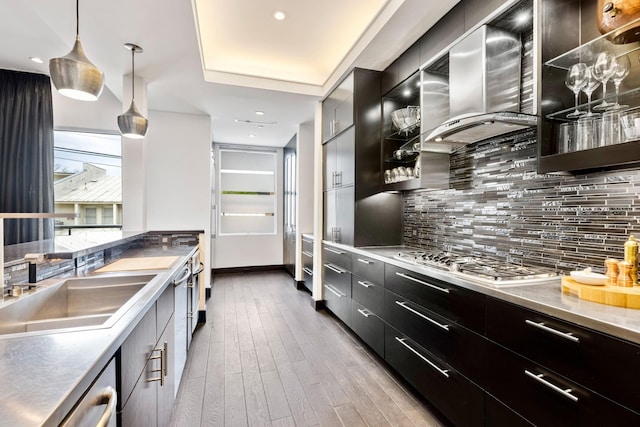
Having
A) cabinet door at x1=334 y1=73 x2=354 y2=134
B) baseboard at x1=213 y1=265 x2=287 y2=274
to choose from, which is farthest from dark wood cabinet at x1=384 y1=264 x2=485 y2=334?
baseboard at x1=213 y1=265 x2=287 y2=274

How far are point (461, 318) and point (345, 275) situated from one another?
5.26 feet

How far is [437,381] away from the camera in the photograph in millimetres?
1774

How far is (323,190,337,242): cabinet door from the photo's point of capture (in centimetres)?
353

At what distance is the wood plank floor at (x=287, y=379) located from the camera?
1.85m

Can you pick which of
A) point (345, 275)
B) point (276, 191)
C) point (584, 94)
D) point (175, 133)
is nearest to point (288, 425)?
point (345, 275)

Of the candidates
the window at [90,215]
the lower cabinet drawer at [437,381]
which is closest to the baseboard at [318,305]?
the lower cabinet drawer at [437,381]

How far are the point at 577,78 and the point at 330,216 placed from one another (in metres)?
2.56

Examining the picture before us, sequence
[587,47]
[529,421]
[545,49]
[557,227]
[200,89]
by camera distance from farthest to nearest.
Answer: [200,89]
[557,227]
[545,49]
[587,47]
[529,421]

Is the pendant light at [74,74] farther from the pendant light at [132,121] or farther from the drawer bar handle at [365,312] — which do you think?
the drawer bar handle at [365,312]

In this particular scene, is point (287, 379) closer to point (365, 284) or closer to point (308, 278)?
point (365, 284)

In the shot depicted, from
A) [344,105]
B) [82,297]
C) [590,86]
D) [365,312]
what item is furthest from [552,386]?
[344,105]

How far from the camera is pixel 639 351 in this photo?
0.91 metres

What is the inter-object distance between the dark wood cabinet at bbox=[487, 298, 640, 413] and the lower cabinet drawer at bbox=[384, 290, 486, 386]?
16 centimetres

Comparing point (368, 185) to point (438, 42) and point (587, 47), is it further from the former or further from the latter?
point (587, 47)
